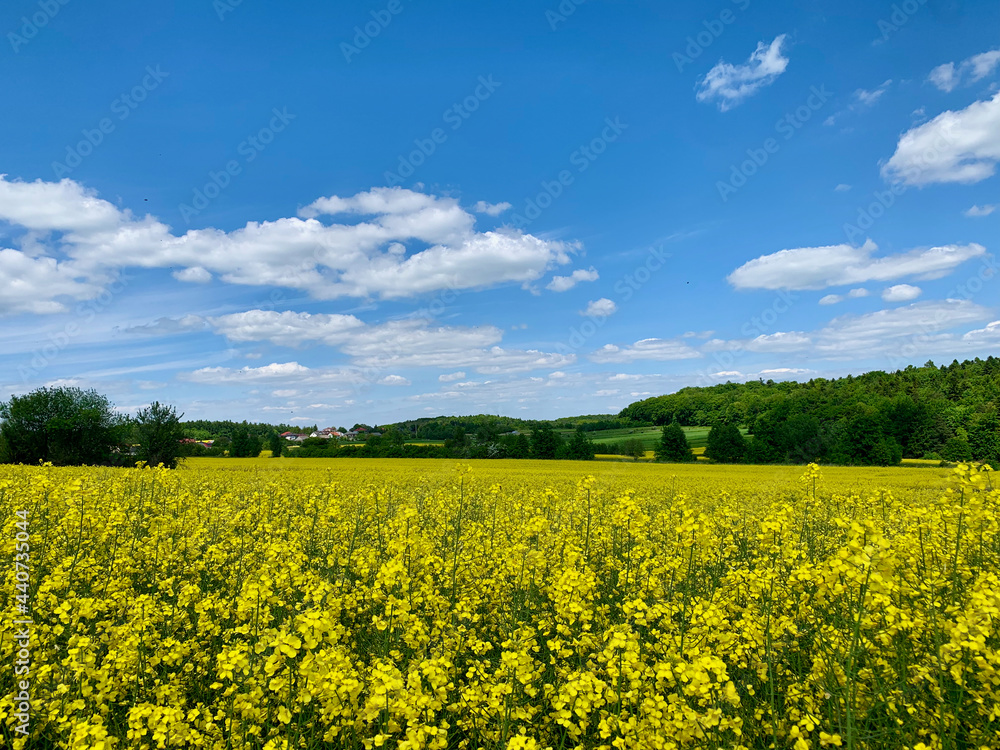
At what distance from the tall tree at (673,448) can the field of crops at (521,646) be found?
4943 cm

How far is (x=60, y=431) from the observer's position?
4803 centimetres

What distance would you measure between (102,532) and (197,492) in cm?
814

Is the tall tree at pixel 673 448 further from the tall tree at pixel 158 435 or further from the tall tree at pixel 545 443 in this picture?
the tall tree at pixel 158 435

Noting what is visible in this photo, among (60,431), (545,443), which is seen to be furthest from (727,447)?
(60,431)

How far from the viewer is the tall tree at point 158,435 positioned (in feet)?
129

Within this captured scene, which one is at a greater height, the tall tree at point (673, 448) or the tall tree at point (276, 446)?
the tall tree at point (276, 446)

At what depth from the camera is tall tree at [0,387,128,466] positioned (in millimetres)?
47812

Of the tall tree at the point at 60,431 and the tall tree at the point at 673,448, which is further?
the tall tree at the point at 673,448

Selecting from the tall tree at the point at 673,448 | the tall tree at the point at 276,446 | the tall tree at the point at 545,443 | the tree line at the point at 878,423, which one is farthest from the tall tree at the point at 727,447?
the tall tree at the point at 276,446

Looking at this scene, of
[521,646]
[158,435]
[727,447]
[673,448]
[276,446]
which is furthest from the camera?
[276,446]

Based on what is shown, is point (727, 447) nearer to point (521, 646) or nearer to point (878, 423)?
point (878, 423)

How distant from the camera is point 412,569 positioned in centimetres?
533

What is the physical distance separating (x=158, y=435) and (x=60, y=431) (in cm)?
1737

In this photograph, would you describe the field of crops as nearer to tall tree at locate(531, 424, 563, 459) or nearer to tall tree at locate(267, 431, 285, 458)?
tall tree at locate(531, 424, 563, 459)
